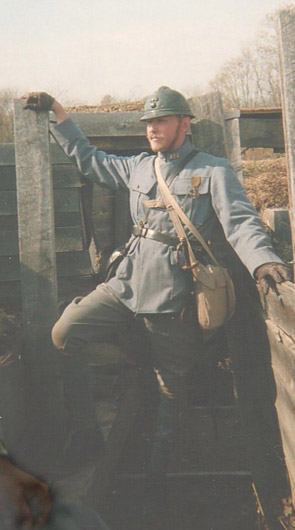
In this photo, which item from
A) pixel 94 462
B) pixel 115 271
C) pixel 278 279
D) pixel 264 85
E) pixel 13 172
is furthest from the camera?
pixel 264 85

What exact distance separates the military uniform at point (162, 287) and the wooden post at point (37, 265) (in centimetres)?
39

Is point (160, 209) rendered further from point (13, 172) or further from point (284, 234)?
point (13, 172)

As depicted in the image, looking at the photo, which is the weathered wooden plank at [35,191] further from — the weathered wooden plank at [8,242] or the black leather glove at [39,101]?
the weathered wooden plank at [8,242]

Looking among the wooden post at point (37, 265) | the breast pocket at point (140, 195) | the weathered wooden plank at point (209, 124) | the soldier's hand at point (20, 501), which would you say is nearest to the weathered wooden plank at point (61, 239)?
the wooden post at point (37, 265)

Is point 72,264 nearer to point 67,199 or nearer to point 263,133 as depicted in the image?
point 67,199

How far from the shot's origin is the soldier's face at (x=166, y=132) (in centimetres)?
412

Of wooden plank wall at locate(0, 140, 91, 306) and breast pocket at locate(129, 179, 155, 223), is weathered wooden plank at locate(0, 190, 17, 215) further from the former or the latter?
breast pocket at locate(129, 179, 155, 223)

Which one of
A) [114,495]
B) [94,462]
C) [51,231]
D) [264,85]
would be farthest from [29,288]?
[264,85]

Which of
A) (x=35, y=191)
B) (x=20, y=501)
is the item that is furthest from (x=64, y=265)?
(x=20, y=501)

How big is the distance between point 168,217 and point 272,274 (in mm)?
868

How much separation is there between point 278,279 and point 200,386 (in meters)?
3.08

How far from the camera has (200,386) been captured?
20.6 feet

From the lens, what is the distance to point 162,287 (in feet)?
13.2

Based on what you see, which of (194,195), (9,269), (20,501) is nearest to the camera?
(20,501)
